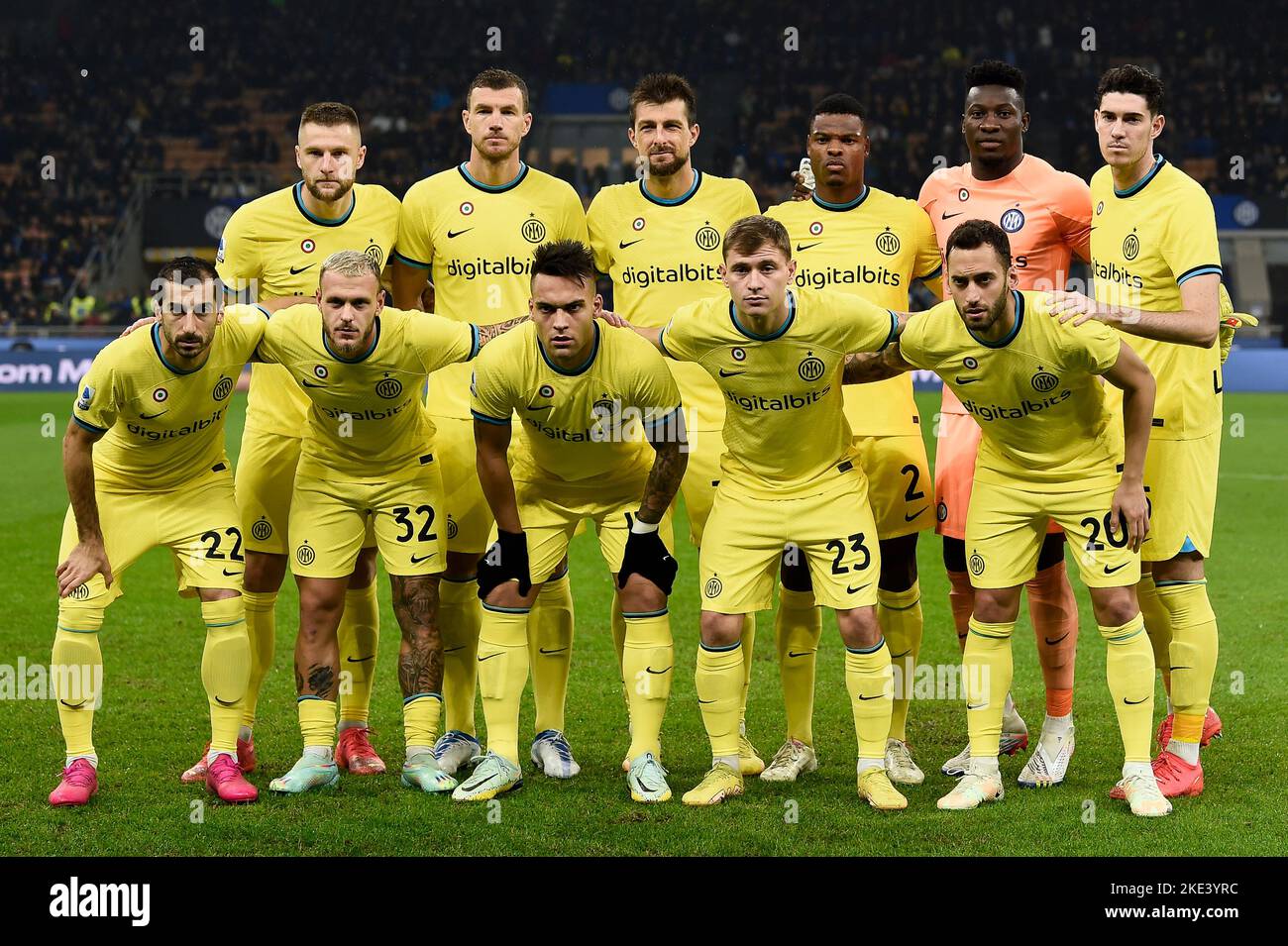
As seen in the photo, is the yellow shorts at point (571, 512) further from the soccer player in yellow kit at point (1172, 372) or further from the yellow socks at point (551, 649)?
the soccer player in yellow kit at point (1172, 372)

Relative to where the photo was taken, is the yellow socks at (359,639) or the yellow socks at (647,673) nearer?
the yellow socks at (647,673)

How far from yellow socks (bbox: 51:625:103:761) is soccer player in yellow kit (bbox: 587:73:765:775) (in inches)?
78.4

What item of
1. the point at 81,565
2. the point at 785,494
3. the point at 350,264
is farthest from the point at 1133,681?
the point at 81,565

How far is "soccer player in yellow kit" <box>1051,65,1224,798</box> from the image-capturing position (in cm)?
543

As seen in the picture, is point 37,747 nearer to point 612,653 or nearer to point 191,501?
point 191,501

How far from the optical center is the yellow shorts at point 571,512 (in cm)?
563

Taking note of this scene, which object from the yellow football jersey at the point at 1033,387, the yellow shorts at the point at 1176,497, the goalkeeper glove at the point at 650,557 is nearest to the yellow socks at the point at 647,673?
the goalkeeper glove at the point at 650,557

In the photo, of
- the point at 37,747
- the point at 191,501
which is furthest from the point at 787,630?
the point at 37,747

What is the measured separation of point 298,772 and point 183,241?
26.8 meters

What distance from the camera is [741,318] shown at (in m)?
5.25

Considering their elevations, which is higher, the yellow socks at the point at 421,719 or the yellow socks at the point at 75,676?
the yellow socks at the point at 75,676

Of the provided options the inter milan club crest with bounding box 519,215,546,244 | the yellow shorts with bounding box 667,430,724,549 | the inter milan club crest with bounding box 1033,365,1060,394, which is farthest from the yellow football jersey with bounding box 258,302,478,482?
the inter milan club crest with bounding box 1033,365,1060,394

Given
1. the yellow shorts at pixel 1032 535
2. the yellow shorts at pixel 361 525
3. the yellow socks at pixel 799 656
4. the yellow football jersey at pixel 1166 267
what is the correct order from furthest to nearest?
the yellow socks at pixel 799 656, the yellow shorts at pixel 361 525, the yellow football jersey at pixel 1166 267, the yellow shorts at pixel 1032 535

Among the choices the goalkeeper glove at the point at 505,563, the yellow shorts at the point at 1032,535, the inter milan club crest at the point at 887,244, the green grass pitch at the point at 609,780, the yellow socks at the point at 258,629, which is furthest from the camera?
the yellow socks at the point at 258,629
